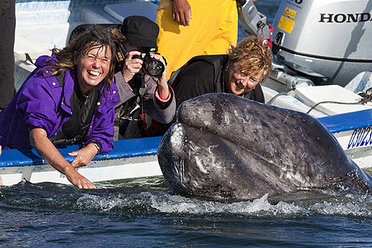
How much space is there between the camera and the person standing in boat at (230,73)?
6.27 m

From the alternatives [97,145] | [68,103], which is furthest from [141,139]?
[68,103]

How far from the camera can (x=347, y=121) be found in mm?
7574

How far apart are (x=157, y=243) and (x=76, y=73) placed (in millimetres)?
2093

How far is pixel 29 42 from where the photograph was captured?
981 cm

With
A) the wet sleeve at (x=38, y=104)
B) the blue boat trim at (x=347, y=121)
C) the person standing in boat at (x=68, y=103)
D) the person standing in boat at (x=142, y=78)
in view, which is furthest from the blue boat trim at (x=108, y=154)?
the blue boat trim at (x=347, y=121)

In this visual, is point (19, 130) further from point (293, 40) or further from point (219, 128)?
point (293, 40)

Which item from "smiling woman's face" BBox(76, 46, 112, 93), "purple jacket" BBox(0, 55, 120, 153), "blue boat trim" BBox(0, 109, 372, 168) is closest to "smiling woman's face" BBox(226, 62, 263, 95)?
"blue boat trim" BBox(0, 109, 372, 168)

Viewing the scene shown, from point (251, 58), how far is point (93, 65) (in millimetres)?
1396

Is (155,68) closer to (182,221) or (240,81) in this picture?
(240,81)

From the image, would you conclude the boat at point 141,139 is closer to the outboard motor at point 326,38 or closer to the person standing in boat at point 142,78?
the outboard motor at point 326,38

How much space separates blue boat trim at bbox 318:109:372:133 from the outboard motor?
5.68ft

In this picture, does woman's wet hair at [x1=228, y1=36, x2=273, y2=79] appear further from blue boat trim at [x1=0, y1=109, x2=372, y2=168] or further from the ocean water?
the ocean water

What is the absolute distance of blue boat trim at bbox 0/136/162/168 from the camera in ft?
19.6

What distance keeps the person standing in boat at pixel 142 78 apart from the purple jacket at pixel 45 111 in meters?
0.40
